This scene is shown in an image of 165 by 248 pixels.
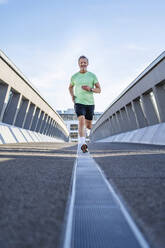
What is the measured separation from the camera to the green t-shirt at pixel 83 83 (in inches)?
251

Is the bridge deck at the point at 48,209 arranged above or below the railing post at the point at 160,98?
below

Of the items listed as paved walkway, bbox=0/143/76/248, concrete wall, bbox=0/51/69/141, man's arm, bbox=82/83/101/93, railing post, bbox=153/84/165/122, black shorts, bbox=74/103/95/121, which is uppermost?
concrete wall, bbox=0/51/69/141

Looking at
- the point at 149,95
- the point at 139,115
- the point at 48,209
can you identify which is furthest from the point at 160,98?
the point at 48,209

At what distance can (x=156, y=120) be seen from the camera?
1565cm

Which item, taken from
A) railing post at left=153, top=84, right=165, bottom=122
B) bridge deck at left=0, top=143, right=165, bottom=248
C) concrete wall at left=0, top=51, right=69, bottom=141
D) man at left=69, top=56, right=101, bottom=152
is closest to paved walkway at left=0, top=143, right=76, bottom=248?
bridge deck at left=0, top=143, right=165, bottom=248

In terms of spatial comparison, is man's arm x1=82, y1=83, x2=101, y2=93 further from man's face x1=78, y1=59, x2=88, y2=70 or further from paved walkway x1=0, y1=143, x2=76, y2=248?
paved walkway x1=0, y1=143, x2=76, y2=248

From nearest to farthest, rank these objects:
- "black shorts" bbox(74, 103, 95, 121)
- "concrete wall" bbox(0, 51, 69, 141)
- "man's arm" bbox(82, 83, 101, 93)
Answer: "man's arm" bbox(82, 83, 101, 93)
"black shorts" bbox(74, 103, 95, 121)
"concrete wall" bbox(0, 51, 69, 141)

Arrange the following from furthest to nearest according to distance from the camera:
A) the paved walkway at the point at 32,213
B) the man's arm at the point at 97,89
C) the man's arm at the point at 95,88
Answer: the man's arm at the point at 97,89
the man's arm at the point at 95,88
the paved walkway at the point at 32,213

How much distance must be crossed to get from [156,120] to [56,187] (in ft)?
48.0

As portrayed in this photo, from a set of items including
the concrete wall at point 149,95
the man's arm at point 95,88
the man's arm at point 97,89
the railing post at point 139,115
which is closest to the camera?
the man's arm at point 95,88

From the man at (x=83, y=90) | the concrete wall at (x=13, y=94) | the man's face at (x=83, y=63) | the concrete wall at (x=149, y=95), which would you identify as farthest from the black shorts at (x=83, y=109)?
the concrete wall at (x=13, y=94)

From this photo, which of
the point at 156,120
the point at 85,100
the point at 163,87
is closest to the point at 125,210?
the point at 85,100

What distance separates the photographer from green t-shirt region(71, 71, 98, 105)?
6383 mm

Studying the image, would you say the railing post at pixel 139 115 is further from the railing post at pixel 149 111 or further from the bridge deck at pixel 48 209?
the bridge deck at pixel 48 209
